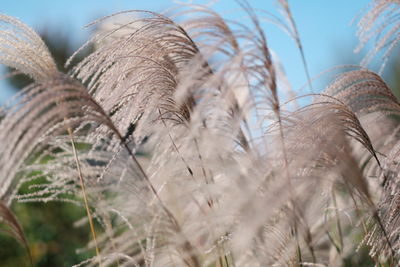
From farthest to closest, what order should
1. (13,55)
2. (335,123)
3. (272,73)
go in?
(13,55) → (335,123) → (272,73)

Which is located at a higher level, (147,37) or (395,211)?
(147,37)

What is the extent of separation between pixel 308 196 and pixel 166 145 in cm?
66

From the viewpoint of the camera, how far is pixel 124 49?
6.54ft

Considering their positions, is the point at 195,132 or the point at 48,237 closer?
the point at 195,132

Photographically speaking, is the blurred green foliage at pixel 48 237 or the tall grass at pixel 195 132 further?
the blurred green foliage at pixel 48 237

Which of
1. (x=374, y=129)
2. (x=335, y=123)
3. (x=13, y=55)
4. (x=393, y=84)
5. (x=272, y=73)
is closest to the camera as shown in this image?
(x=272, y=73)

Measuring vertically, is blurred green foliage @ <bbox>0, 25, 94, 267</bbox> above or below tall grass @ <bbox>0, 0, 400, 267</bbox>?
below

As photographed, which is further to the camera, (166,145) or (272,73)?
(166,145)

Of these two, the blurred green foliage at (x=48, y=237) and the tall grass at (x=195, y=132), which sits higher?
the tall grass at (x=195, y=132)

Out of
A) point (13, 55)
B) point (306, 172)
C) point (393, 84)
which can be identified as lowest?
point (393, 84)

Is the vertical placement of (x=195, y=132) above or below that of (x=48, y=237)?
above

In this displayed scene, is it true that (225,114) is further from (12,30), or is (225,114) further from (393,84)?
(393,84)

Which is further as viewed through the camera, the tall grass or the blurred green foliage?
the blurred green foliage

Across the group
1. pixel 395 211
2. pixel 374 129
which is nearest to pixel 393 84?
pixel 374 129
